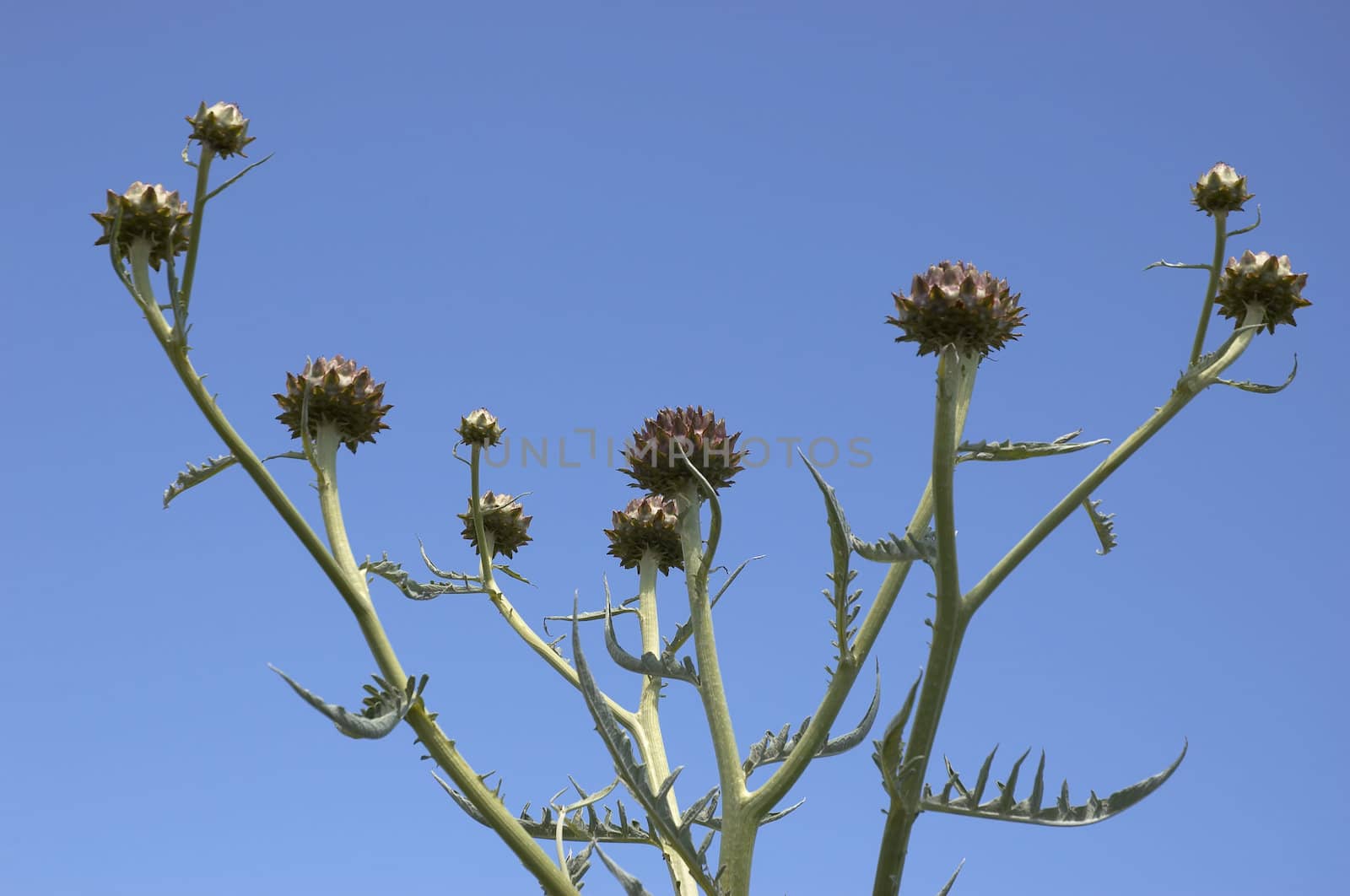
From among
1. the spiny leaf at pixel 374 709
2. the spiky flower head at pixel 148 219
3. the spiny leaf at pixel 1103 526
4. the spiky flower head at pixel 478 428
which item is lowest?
the spiny leaf at pixel 374 709

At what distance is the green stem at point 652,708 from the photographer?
3.62 metres

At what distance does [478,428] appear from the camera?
4383 mm

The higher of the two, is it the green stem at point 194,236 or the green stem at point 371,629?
the green stem at point 194,236

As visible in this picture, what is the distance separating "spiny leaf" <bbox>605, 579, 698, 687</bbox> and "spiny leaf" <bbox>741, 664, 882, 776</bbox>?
9.8 inches

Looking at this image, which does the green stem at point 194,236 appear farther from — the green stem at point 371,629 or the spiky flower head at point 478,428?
the spiky flower head at point 478,428

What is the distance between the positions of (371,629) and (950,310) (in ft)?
5.20

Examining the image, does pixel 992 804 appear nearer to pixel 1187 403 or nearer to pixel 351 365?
pixel 1187 403

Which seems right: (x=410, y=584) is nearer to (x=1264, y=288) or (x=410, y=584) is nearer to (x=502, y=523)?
(x=502, y=523)

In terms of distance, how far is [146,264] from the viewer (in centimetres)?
318

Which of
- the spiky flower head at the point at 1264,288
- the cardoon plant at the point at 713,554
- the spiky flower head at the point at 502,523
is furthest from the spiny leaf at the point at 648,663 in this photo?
the spiky flower head at the point at 1264,288

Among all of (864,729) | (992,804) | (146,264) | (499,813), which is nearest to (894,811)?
(992,804)

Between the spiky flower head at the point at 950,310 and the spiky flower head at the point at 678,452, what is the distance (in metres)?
0.70

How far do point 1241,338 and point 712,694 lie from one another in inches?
69.6

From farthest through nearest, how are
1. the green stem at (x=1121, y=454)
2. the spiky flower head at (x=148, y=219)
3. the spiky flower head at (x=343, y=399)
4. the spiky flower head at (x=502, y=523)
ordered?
the spiky flower head at (x=502, y=523), the spiky flower head at (x=343, y=399), the spiky flower head at (x=148, y=219), the green stem at (x=1121, y=454)
